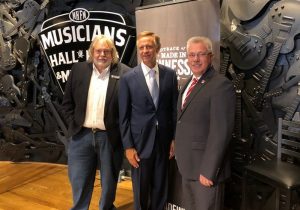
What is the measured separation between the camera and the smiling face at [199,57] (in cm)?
187

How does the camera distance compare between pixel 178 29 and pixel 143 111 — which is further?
pixel 178 29

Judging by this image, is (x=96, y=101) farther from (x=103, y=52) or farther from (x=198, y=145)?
(x=198, y=145)

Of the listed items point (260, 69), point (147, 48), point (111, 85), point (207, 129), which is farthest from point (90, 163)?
point (260, 69)

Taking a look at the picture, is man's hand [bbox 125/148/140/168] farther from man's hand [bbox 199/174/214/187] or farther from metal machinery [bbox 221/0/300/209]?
metal machinery [bbox 221/0/300/209]

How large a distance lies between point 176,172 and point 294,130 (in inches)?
37.5

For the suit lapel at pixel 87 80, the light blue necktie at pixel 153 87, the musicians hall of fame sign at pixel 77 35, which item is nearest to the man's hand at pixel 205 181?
the light blue necktie at pixel 153 87

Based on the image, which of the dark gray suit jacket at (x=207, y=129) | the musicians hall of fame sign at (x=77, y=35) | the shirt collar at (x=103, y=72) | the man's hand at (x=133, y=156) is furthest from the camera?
the musicians hall of fame sign at (x=77, y=35)

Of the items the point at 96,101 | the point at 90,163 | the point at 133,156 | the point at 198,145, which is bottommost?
the point at 90,163

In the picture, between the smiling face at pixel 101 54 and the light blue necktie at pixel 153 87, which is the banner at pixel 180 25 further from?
the smiling face at pixel 101 54

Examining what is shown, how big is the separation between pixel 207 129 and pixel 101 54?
101cm

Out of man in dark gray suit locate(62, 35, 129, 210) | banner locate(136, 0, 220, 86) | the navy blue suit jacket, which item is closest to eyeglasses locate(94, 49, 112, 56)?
man in dark gray suit locate(62, 35, 129, 210)

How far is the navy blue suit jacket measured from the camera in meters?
2.30

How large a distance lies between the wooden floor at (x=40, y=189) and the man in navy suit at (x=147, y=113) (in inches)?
33.6

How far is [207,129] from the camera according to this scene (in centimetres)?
185
